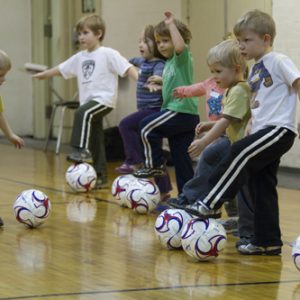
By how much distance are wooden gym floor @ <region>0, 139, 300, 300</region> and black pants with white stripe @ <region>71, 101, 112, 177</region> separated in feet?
3.94

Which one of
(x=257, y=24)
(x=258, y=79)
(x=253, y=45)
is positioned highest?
(x=257, y=24)

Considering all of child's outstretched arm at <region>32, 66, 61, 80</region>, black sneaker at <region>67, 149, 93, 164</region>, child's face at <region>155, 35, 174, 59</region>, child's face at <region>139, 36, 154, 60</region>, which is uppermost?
child's face at <region>155, 35, 174, 59</region>

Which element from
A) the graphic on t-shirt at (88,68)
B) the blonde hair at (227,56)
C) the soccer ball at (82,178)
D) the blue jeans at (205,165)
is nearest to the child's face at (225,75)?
the blonde hair at (227,56)

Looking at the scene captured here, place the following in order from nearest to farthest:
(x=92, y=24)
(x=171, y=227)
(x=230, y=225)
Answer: (x=171, y=227)
(x=230, y=225)
(x=92, y=24)

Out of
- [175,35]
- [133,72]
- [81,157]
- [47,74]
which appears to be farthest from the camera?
[47,74]

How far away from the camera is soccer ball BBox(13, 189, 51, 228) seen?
564 cm

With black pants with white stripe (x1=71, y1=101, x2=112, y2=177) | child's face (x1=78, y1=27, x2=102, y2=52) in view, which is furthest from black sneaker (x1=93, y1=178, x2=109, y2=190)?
child's face (x1=78, y1=27, x2=102, y2=52)

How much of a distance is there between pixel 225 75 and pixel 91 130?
9.80ft

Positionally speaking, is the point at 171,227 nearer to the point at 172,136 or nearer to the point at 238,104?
the point at 238,104

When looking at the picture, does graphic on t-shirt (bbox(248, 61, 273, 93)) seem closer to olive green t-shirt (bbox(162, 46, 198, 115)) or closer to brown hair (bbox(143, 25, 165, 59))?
olive green t-shirt (bbox(162, 46, 198, 115))

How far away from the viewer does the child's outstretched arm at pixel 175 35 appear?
608cm

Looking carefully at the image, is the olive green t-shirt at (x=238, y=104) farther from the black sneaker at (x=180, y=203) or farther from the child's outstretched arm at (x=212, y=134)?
the black sneaker at (x=180, y=203)

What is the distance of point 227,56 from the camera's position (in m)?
5.16

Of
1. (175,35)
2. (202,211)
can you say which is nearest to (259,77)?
(202,211)
